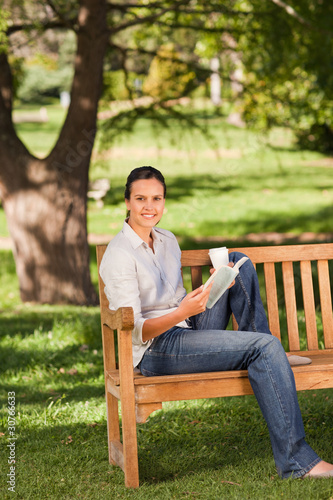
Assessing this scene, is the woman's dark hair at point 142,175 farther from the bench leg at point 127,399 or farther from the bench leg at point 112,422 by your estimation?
the bench leg at point 112,422

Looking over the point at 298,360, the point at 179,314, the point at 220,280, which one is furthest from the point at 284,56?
the point at 179,314

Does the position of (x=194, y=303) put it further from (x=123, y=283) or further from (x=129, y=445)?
(x=129, y=445)

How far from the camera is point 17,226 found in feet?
27.0

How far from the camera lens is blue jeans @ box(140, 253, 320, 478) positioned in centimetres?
310

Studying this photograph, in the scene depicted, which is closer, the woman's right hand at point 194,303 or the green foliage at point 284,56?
the woman's right hand at point 194,303

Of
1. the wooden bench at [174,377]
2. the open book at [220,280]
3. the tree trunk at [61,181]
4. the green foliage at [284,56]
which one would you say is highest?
the green foliage at [284,56]

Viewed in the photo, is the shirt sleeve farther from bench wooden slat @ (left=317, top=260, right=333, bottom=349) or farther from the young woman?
bench wooden slat @ (left=317, top=260, right=333, bottom=349)

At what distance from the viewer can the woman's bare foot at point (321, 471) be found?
307cm

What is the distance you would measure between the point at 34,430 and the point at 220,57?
7.68 m

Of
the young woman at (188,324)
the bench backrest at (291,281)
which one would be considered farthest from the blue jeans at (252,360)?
the bench backrest at (291,281)

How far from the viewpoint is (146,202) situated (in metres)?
3.44

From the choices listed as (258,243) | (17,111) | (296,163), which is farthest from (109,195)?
(17,111)

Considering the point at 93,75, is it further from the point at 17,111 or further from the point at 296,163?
the point at 17,111

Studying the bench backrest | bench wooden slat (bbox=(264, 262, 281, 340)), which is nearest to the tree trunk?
the bench backrest
